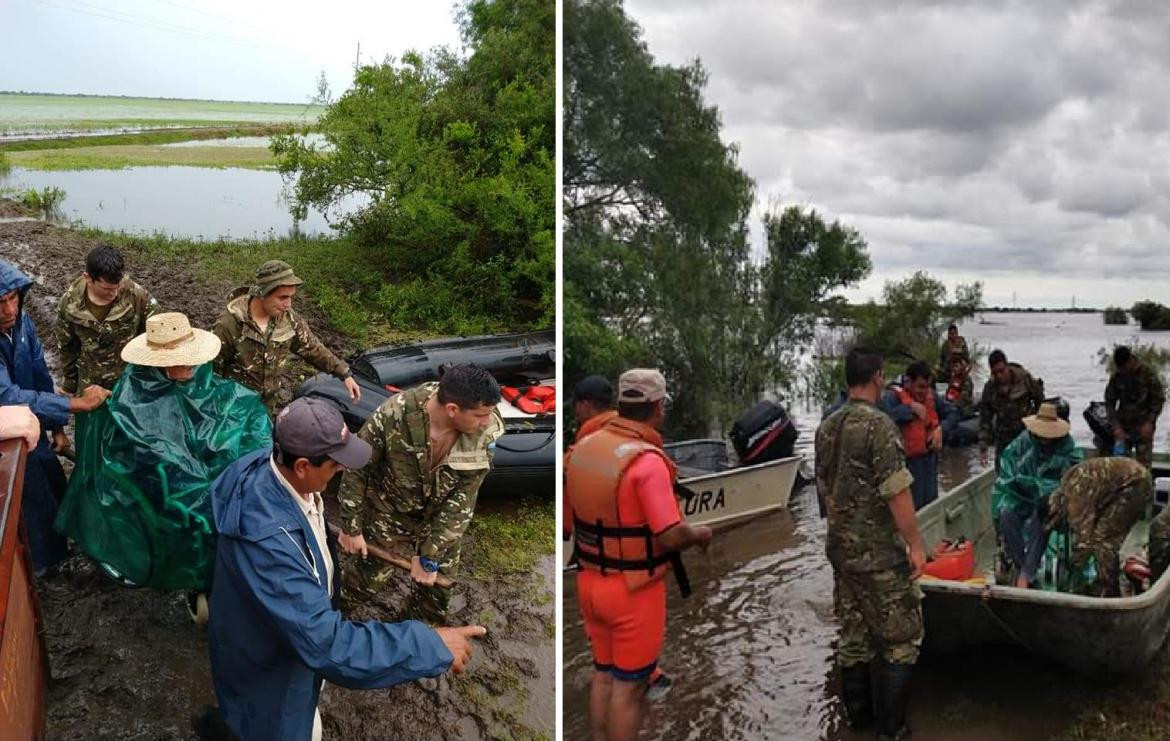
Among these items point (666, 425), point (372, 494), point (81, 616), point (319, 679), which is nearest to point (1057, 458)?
point (372, 494)

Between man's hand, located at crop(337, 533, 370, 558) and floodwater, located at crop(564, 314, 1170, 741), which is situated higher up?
man's hand, located at crop(337, 533, 370, 558)

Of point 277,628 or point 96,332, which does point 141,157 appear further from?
point 277,628

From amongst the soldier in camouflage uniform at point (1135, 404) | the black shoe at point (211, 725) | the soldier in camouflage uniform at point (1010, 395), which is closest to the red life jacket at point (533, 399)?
the black shoe at point (211, 725)

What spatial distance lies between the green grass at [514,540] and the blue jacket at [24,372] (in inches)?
80.8

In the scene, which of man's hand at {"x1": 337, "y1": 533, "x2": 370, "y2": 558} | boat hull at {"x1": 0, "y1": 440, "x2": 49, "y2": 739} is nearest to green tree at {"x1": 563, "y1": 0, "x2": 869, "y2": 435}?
man's hand at {"x1": 337, "y1": 533, "x2": 370, "y2": 558}

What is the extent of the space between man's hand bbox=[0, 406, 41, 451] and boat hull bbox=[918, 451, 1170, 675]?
3265 millimetres

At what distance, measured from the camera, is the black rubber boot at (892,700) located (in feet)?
11.7

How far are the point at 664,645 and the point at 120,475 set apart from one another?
117 inches

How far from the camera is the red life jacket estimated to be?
5695 millimetres

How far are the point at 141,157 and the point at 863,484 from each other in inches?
540

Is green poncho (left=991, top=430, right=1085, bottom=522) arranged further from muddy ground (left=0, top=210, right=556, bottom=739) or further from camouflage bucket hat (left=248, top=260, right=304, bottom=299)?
camouflage bucket hat (left=248, top=260, right=304, bottom=299)

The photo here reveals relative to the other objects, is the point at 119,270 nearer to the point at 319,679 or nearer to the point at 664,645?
the point at 319,679

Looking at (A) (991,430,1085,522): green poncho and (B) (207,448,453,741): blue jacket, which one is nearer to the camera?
(B) (207,448,453,741): blue jacket

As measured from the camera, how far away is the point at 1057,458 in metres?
4.37
